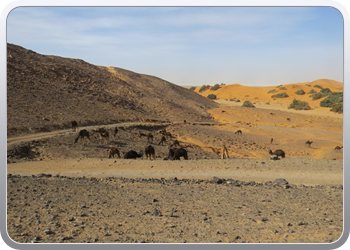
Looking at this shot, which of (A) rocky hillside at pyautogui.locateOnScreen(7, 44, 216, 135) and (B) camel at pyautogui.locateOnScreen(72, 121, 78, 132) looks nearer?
(A) rocky hillside at pyautogui.locateOnScreen(7, 44, 216, 135)

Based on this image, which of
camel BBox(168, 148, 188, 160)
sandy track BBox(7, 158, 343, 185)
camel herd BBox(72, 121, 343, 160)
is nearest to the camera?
sandy track BBox(7, 158, 343, 185)

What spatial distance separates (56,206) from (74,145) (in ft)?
50.4

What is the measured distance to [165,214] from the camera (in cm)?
784

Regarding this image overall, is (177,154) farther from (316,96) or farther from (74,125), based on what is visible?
(316,96)

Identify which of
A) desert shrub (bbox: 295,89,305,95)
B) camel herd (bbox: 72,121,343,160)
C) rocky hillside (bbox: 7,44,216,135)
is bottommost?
camel herd (bbox: 72,121,343,160)

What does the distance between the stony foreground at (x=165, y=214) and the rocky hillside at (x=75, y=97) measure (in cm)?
420

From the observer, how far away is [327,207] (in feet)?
27.0

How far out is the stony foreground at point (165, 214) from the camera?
6.59 metres

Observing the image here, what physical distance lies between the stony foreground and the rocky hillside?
13.8 feet

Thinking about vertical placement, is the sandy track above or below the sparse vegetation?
below

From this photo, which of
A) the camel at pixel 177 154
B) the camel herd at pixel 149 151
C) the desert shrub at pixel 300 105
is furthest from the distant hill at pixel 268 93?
the camel at pixel 177 154

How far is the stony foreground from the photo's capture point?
659 centimetres

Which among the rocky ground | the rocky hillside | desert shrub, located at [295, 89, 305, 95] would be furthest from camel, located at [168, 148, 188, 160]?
desert shrub, located at [295, 89, 305, 95]

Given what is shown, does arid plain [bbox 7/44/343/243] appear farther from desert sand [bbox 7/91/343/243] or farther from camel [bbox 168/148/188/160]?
camel [bbox 168/148/188/160]
